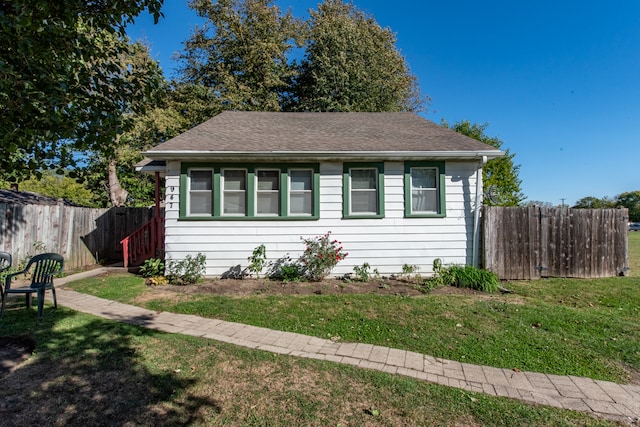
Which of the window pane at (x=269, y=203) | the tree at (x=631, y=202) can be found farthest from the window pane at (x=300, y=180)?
the tree at (x=631, y=202)

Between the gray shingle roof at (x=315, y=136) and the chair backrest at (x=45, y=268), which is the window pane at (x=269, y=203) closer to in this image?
the gray shingle roof at (x=315, y=136)

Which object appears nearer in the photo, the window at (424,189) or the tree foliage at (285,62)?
the window at (424,189)

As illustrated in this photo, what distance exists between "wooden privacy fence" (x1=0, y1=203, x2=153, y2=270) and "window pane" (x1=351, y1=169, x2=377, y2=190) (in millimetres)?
8509

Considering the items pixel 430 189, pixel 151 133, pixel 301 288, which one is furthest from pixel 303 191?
pixel 151 133

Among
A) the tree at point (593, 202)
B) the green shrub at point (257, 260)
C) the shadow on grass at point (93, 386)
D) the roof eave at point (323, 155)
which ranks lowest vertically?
the shadow on grass at point (93, 386)

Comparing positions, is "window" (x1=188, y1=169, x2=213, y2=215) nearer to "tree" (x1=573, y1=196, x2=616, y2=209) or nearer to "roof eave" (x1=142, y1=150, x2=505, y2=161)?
"roof eave" (x1=142, y1=150, x2=505, y2=161)

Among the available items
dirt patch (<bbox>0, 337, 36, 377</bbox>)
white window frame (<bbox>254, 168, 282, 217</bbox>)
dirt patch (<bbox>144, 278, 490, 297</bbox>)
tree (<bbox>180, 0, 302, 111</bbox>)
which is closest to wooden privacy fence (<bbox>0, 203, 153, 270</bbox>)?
dirt patch (<bbox>144, 278, 490, 297</bbox>)

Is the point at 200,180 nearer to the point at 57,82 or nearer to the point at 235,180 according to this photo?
the point at 235,180

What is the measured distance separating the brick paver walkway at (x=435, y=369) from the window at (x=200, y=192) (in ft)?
10.8

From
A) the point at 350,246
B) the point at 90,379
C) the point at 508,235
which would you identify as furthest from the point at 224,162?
the point at 508,235

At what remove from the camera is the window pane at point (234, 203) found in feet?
26.3

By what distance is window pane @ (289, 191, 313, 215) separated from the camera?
8.11 m

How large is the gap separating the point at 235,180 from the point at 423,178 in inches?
190

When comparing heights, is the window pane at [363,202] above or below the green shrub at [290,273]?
above
